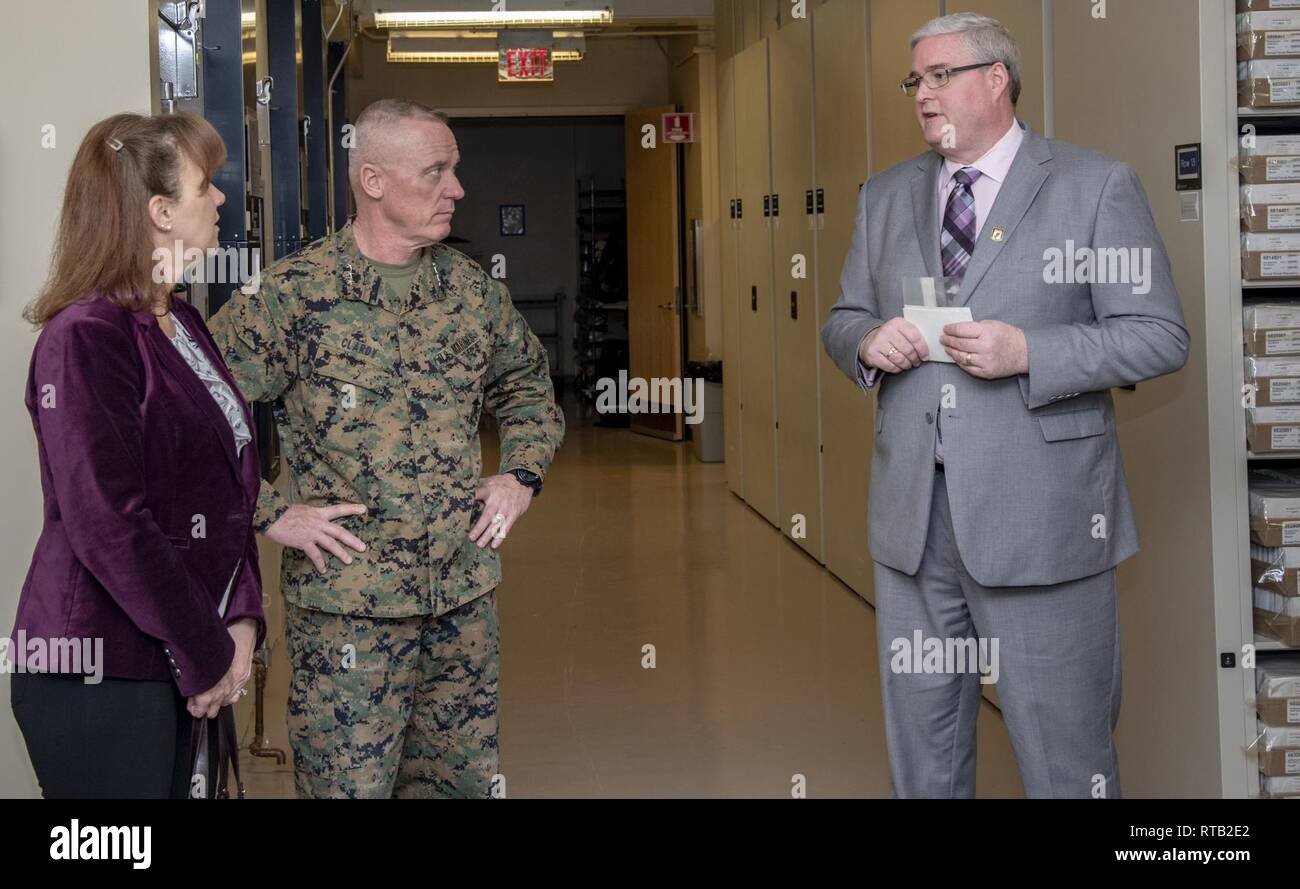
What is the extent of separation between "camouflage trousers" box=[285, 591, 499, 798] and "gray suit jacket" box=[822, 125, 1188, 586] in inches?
34.3

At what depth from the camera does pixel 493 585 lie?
2801 millimetres

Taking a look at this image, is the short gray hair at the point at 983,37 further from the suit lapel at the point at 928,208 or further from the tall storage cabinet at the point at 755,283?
the tall storage cabinet at the point at 755,283

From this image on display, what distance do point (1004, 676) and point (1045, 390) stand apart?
0.55 m

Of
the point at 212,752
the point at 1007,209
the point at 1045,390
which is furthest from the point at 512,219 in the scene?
the point at 212,752

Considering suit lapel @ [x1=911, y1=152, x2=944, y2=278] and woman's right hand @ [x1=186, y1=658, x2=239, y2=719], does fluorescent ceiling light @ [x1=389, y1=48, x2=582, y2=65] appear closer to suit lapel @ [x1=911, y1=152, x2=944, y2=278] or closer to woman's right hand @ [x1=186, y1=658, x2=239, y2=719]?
suit lapel @ [x1=911, y1=152, x2=944, y2=278]

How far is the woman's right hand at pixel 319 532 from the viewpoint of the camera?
2605 millimetres

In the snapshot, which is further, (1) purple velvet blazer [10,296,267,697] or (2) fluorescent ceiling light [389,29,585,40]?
(2) fluorescent ceiling light [389,29,585,40]

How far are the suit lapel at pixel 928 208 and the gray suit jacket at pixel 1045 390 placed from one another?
101mm

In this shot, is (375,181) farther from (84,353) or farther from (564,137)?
(564,137)

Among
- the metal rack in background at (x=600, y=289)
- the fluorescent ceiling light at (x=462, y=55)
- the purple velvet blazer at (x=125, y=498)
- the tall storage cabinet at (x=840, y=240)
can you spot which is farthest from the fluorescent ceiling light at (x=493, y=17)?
the purple velvet blazer at (x=125, y=498)

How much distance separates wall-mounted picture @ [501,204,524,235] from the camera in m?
19.3

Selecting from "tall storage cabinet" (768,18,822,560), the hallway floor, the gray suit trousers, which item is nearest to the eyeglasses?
the gray suit trousers

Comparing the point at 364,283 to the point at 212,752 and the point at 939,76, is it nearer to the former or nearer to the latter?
the point at 212,752

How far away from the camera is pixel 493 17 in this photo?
10375mm
